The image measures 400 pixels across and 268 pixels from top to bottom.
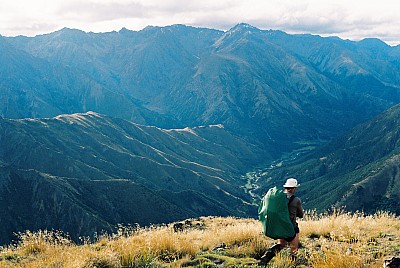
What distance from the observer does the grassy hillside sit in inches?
403

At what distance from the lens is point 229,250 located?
12570 millimetres

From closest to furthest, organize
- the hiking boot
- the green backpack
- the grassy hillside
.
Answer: the grassy hillside → the green backpack → the hiking boot

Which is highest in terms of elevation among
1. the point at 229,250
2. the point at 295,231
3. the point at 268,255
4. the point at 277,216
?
the point at 277,216

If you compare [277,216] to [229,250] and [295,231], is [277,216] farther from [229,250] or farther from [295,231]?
[229,250]

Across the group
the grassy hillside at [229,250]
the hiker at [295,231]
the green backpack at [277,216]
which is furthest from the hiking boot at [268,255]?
the green backpack at [277,216]

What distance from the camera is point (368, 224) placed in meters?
14.8

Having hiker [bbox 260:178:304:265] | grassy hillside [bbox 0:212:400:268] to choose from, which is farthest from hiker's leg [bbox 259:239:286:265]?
grassy hillside [bbox 0:212:400:268]

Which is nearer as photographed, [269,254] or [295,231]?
[269,254]

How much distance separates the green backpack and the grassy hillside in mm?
696

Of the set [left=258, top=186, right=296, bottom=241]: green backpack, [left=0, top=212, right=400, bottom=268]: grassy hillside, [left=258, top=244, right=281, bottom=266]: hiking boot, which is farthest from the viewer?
[left=258, top=244, right=281, bottom=266]: hiking boot

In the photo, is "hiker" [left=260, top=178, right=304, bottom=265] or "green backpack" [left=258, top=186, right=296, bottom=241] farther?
"hiker" [left=260, top=178, right=304, bottom=265]

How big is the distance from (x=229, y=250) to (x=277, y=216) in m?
2.88

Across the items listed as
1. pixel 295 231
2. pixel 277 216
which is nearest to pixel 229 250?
pixel 295 231

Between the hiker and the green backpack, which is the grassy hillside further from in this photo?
the green backpack
